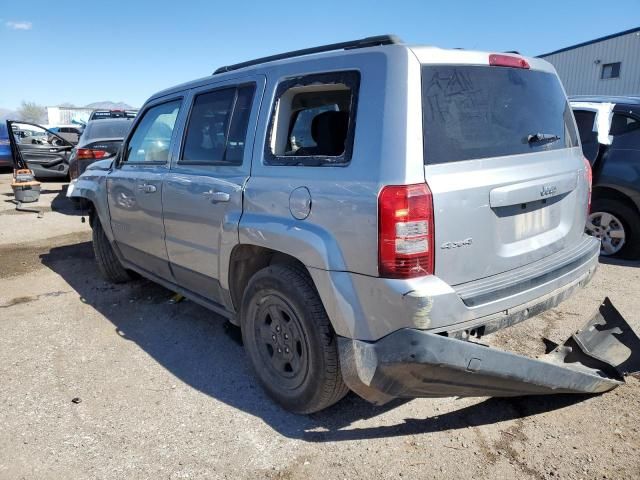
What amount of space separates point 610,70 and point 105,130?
74.8 feet

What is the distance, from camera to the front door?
389 centimetres

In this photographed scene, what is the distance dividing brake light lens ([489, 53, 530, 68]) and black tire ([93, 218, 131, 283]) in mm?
4240

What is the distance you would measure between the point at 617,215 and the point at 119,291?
552 centimetres

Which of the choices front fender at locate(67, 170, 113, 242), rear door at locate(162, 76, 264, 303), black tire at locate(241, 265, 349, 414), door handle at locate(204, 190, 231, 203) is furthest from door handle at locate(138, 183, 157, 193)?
black tire at locate(241, 265, 349, 414)

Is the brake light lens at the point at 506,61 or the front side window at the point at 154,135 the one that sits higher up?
the brake light lens at the point at 506,61

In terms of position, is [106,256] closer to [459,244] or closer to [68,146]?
[459,244]

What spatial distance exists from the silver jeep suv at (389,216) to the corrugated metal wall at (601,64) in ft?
76.3

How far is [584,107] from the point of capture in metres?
5.60

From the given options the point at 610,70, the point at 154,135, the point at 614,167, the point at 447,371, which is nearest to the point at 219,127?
the point at 154,135

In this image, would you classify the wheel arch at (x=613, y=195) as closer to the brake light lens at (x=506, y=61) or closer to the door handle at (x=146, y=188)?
the brake light lens at (x=506, y=61)

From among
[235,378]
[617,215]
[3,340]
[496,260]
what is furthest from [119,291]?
[617,215]

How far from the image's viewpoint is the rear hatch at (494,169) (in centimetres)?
224

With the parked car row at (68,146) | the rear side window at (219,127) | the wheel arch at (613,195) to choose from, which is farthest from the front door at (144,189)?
the wheel arch at (613,195)

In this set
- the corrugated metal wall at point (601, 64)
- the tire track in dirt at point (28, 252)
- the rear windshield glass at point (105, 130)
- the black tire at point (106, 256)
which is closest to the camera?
the black tire at point (106, 256)
